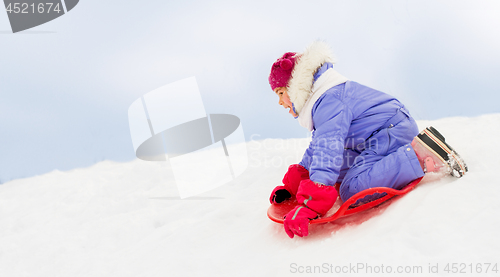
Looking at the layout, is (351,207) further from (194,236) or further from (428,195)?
(194,236)

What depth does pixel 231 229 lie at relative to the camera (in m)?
1.35

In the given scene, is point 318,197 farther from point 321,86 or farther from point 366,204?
point 321,86

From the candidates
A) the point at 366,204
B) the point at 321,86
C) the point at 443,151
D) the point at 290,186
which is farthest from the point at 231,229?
the point at 443,151

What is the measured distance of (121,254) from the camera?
4.09 ft

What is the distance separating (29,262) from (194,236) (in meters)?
0.74

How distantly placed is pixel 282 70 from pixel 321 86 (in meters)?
0.19

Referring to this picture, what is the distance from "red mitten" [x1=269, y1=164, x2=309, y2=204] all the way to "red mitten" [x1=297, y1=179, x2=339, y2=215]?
0.33 meters

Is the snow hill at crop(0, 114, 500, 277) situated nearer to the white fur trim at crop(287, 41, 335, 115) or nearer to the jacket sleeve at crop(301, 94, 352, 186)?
the jacket sleeve at crop(301, 94, 352, 186)

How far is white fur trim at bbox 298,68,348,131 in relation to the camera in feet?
3.82

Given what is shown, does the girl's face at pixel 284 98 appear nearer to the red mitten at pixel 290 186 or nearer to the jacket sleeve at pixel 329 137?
the jacket sleeve at pixel 329 137

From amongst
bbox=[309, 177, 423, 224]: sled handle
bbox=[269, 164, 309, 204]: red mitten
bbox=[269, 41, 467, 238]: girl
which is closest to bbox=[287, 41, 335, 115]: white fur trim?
bbox=[269, 41, 467, 238]: girl

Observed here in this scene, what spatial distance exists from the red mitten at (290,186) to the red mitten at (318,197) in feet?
1.10

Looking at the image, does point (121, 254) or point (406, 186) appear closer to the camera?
point (406, 186)

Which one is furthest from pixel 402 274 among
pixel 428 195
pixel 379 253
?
pixel 428 195
